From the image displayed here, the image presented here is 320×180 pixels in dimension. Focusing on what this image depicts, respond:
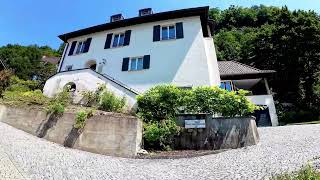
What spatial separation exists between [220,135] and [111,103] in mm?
6087

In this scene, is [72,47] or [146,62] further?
[72,47]

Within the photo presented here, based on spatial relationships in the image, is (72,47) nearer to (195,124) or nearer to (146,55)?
(146,55)

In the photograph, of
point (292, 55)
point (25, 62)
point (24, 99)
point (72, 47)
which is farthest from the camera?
point (25, 62)

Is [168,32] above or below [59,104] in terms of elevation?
above

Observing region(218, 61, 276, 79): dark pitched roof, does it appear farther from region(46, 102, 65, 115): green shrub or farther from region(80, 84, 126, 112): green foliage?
region(46, 102, 65, 115): green shrub

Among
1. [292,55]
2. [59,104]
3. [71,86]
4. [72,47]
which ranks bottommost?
[59,104]

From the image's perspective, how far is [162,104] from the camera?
48.6 ft

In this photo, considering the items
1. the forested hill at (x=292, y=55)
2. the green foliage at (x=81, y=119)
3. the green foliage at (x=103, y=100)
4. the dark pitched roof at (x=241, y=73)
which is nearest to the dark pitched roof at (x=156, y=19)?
the dark pitched roof at (x=241, y=73)

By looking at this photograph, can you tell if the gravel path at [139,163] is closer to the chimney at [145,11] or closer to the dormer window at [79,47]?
the dormer window at [79,47]

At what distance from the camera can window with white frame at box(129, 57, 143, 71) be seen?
72.9 ft

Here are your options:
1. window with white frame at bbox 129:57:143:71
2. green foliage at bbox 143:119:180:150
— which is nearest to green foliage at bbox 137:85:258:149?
green foliage at bbox 143:119:180:150

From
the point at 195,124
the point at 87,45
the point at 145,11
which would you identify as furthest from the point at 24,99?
the point at 145,11

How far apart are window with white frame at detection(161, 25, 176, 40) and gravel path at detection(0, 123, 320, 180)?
11.9m

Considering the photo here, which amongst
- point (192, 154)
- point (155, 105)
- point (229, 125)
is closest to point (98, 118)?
point (155, 105)
